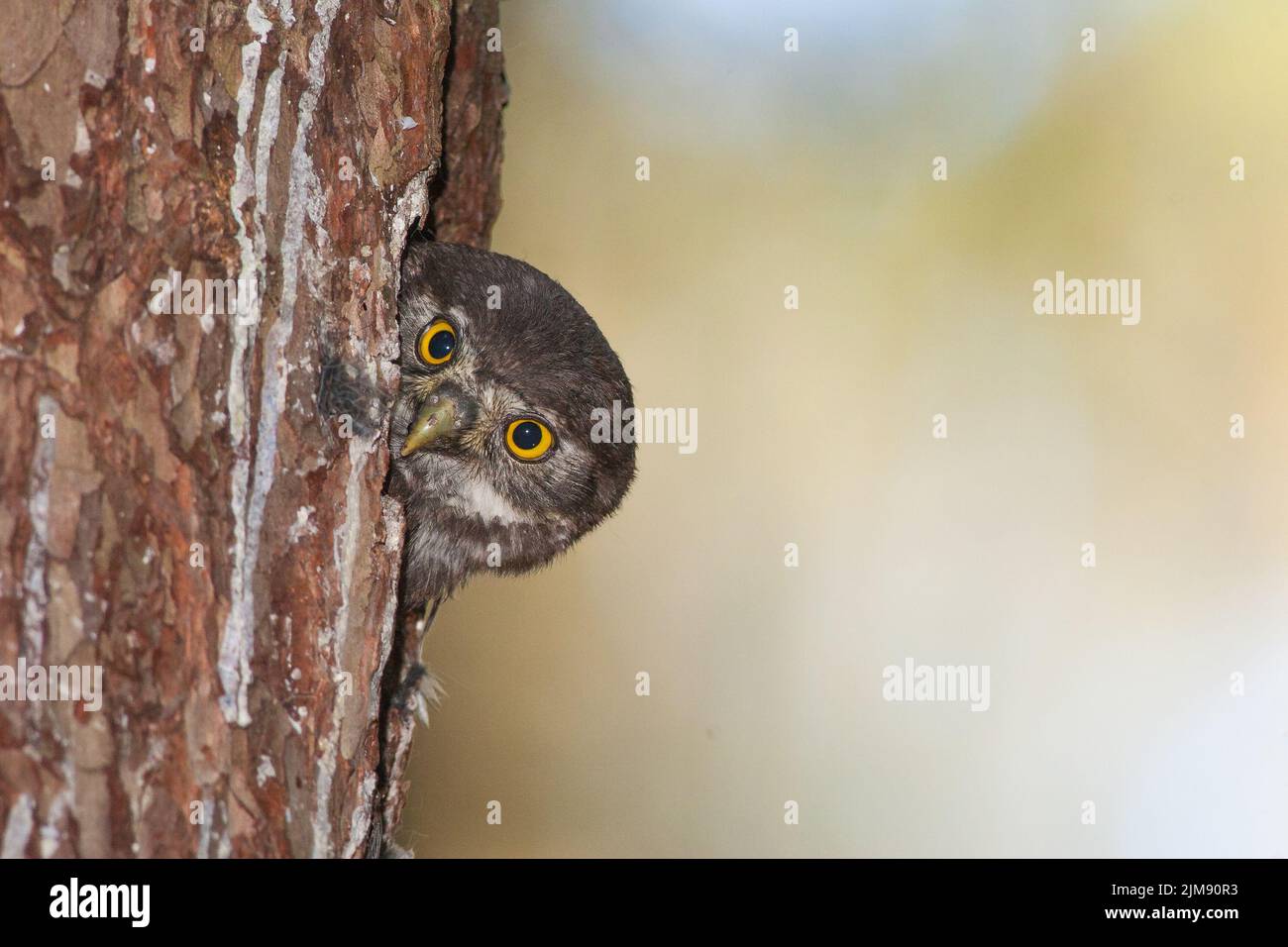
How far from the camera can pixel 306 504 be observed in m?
2.12

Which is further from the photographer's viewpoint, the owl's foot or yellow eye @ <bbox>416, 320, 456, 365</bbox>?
the owl's foot

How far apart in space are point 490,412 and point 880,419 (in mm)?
2915

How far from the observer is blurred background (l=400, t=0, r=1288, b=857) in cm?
506

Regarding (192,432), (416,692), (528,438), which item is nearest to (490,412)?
(528,438)

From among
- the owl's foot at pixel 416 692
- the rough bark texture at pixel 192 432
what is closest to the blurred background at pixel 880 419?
the owl's foot at pixel 416 692

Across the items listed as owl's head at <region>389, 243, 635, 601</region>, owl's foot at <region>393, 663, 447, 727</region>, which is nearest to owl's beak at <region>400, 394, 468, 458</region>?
owl's head at <region>389, 243, 635, 601</region>

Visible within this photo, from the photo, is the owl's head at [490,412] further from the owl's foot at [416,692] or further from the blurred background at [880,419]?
the blurred background at [880,419]

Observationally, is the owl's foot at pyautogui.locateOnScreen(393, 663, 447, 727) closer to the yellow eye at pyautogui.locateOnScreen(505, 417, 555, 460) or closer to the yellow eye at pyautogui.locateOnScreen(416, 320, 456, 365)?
the yellow eye at pyautogui.locateOnScreen(505, 417, 555, 460)

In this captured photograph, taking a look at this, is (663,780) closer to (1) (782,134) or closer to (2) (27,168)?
(1) (782,134)

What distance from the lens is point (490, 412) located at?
3.13m

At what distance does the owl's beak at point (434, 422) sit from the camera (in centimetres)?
289

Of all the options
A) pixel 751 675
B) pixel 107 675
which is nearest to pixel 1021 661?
pixel 751 675

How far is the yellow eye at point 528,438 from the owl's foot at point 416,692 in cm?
84

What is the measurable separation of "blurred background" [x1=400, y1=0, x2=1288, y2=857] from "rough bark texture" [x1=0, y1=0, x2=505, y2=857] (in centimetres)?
302
